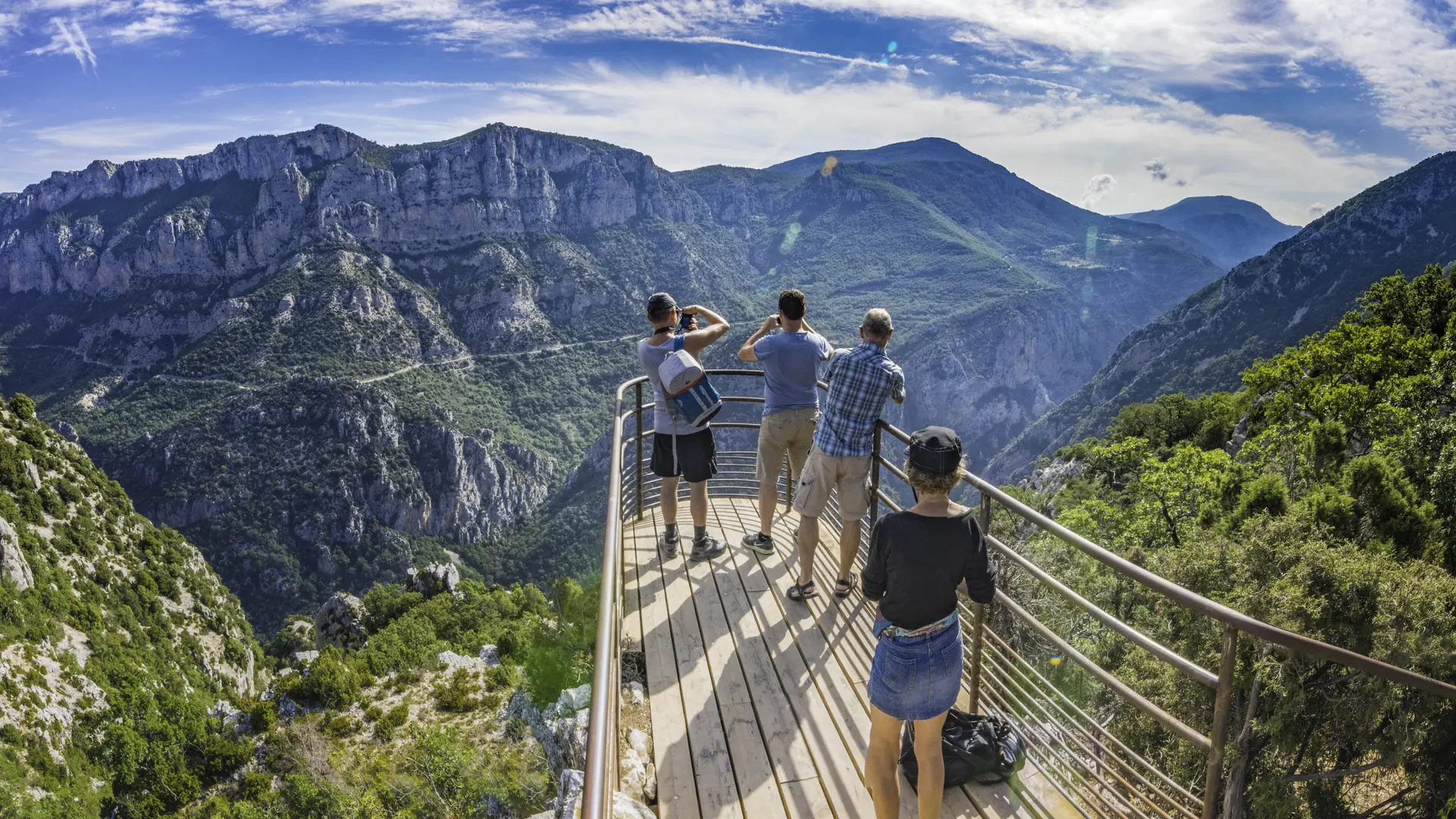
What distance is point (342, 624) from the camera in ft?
106

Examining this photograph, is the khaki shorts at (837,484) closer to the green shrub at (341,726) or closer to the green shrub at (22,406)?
the green shrub at (341,726)

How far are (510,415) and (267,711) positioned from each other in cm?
8327

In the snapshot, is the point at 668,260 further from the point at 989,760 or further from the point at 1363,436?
the point at 989,760

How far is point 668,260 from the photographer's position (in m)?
138

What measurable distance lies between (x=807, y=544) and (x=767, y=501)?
883mm

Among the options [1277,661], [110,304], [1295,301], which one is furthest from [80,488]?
[1295,301]

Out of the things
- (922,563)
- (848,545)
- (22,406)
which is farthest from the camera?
(22,406)

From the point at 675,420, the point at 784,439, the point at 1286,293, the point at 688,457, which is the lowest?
the point at 688,457

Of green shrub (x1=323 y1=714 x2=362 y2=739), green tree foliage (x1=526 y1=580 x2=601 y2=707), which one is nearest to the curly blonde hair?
green tree foliage (x1=526 y1=580 x2=601 y2=707)

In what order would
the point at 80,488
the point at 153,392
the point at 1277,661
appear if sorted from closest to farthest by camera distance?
the point at 1277,661
the point at 80,488
the point at 153,392

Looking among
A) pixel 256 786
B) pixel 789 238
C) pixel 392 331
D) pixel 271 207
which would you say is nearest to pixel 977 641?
pixel 256 786

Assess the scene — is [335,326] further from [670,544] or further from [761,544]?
[761,544]

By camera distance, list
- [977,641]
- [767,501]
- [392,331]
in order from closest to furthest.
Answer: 1. [977,641]
2. [767,501]
3. [392,331]

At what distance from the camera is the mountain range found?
76.6 m
